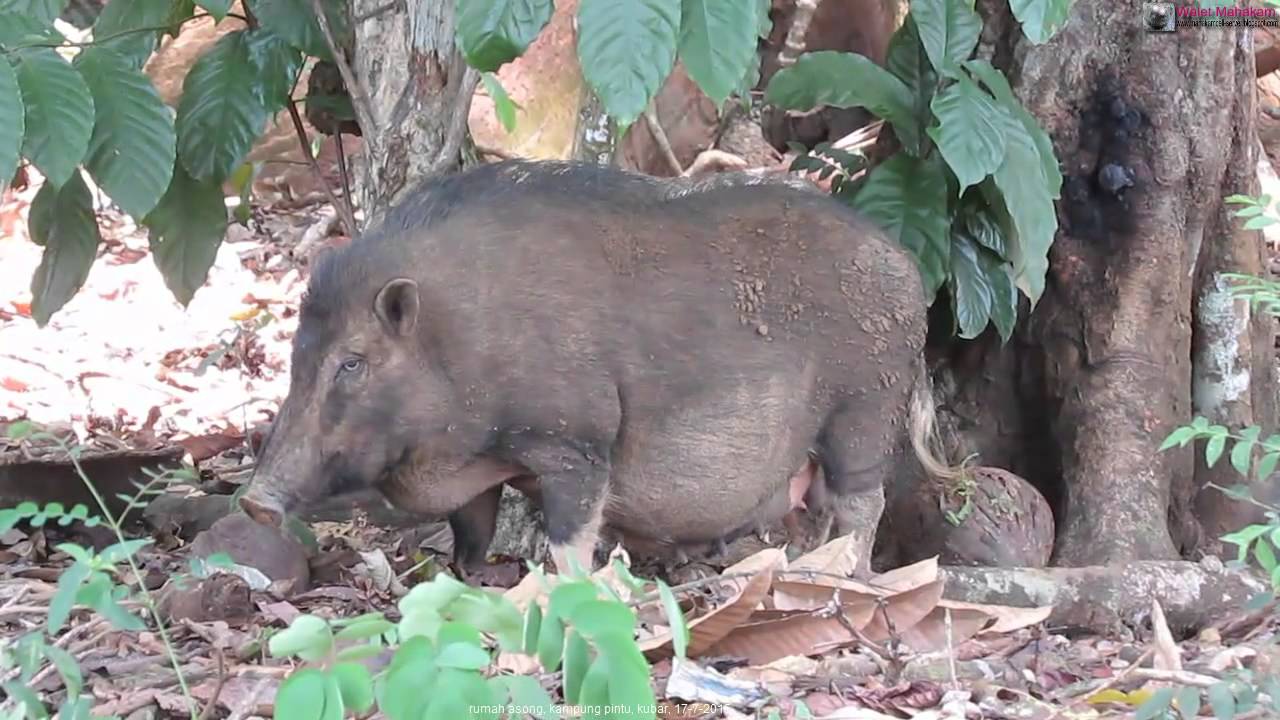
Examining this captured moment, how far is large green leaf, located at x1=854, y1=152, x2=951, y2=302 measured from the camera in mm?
4207

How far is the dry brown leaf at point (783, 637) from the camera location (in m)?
3.11

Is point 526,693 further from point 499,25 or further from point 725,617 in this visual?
point 499,25

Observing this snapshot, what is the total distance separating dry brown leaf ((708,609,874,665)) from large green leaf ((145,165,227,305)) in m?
1.89

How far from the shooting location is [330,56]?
4141 millimetres

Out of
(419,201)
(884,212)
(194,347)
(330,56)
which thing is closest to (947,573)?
(884,212)

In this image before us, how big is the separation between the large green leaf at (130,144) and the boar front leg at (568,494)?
106 cm

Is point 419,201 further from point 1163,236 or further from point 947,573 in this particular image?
point 1163,236

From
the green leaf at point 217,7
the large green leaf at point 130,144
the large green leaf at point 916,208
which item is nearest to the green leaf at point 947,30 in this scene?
A: the large green leaf at point 916,208

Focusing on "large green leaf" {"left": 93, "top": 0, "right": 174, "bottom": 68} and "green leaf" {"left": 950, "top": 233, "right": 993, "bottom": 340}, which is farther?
"green leaf" {"left": 950, "top": 233, "right": 993, "bottom": 340}

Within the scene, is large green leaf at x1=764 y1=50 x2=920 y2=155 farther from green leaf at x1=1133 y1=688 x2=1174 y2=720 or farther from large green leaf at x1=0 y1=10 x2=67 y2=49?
green leaf at x1=1133 y1=688 x2=1174 y2=720

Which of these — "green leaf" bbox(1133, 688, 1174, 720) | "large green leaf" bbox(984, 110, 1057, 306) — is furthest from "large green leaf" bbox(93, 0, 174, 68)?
"green leaf" bbox(1133, 688, 1174, 720)

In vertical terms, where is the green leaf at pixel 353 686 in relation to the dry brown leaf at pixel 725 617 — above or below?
above

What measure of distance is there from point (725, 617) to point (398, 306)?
1015mm

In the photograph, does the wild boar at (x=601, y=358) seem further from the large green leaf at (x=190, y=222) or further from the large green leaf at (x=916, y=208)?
the large green leaf at (x=190, y=222)
